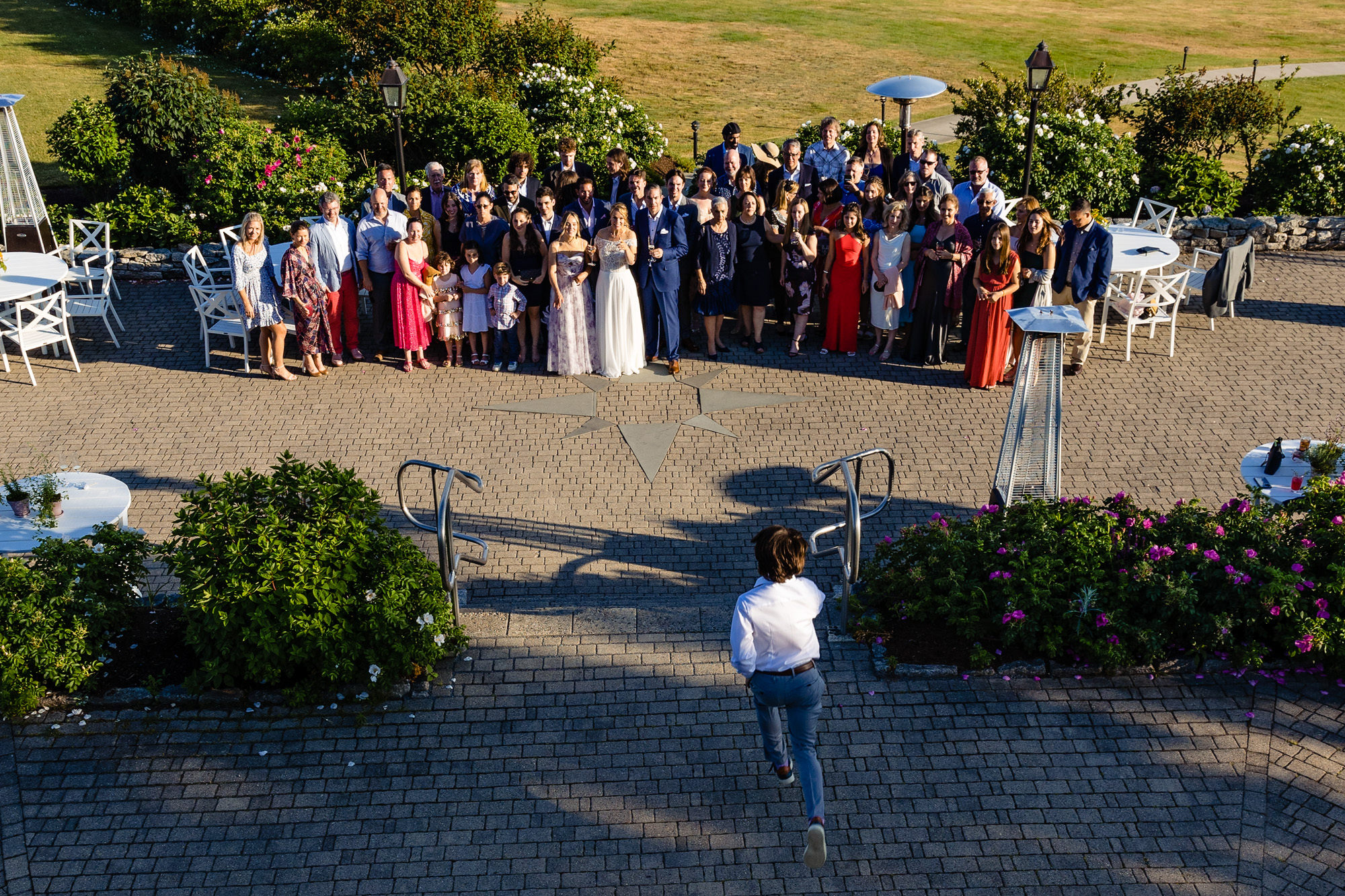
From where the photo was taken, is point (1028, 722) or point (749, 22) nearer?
point (1028, 722)

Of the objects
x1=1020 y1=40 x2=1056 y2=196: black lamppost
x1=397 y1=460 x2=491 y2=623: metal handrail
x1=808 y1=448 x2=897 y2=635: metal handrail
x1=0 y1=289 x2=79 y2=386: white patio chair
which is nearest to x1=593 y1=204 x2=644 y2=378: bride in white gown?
x1=397 y1=460 x2=491 y2=623: metal handrail

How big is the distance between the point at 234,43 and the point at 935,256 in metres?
19.0

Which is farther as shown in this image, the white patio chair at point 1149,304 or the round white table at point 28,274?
the white patio chair at point 1149,304

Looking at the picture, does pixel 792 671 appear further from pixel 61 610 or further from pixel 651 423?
pixel 651 423

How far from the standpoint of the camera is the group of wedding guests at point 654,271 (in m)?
11.1

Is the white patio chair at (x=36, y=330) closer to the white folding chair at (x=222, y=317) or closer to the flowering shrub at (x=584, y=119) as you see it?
the white folding chair at (x=222, y=317)

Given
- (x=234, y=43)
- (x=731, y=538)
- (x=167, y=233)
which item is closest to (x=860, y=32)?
(x=234, y=43)

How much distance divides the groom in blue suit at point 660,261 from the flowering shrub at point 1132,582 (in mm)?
4480

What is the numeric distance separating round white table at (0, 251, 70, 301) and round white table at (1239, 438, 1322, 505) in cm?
1069

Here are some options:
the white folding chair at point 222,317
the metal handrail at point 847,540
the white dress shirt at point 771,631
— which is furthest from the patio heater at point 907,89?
the white dress shirt at point 771,631

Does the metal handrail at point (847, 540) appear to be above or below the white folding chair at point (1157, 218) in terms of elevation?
below

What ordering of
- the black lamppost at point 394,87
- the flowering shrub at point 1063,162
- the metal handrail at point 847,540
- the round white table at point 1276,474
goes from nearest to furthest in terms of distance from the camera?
the metal handrail at point 847,540, the round white table at point 1276,474, the black lamppost at point 394,87, the flowering shrub at point 1063,162

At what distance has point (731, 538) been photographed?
8750mm

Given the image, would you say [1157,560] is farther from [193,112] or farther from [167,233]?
[193,112]
